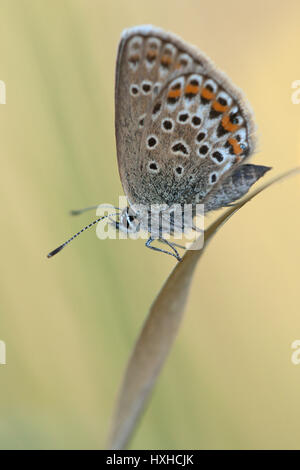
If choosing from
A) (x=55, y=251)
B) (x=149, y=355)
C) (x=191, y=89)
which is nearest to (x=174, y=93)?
(x=191, y=89)

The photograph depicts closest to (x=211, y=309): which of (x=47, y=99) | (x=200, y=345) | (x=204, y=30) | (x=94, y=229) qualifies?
(x=200, y=345)

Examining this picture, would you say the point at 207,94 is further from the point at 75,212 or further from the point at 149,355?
the point at 149,355

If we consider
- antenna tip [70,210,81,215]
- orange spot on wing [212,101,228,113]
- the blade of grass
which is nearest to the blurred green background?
antenna tip [70,210,81,215]

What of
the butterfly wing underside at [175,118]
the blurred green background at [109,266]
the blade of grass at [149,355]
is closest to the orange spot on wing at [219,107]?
the butterfly wing underside at [175,118]

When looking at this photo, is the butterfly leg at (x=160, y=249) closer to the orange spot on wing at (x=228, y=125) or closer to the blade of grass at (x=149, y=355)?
the orange spot on wing at (x=228, y=125)

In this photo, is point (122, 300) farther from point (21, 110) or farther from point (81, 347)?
point (21, 110)
